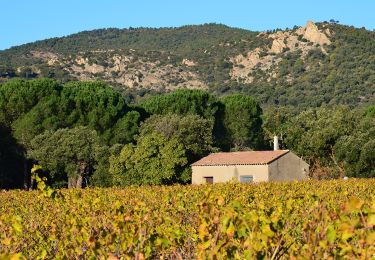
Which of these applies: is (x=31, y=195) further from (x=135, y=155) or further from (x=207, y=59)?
(x=207, y=59)

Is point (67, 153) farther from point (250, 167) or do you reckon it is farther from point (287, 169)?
point (287, 169)

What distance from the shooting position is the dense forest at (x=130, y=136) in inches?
1806

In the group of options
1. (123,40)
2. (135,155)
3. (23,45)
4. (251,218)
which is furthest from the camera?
(123,40)

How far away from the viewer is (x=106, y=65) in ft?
392

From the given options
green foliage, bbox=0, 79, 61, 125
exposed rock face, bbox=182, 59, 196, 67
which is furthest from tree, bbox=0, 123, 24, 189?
exposed rock face, bbox=182, 59, 196, 67

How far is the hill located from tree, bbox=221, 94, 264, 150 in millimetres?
26516

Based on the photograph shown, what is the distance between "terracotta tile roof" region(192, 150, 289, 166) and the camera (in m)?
44.1

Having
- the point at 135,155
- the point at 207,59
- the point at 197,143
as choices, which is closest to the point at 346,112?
the point at 197,143

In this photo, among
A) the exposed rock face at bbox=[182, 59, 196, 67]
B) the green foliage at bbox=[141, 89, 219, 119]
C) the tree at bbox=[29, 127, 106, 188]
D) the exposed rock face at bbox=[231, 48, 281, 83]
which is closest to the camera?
the tree at bbox=[29, 127, 106, 188]

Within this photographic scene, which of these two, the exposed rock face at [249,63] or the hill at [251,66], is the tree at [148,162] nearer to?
the hill at [251,66]

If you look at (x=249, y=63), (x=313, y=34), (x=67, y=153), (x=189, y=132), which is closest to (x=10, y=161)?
(x=67, y=153)

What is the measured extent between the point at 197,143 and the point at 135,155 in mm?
7514

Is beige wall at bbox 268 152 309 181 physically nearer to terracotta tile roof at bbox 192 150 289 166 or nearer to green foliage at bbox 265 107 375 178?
terracotta tile roof at bbox 192 150 289 166

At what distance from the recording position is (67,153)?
1865 inches
